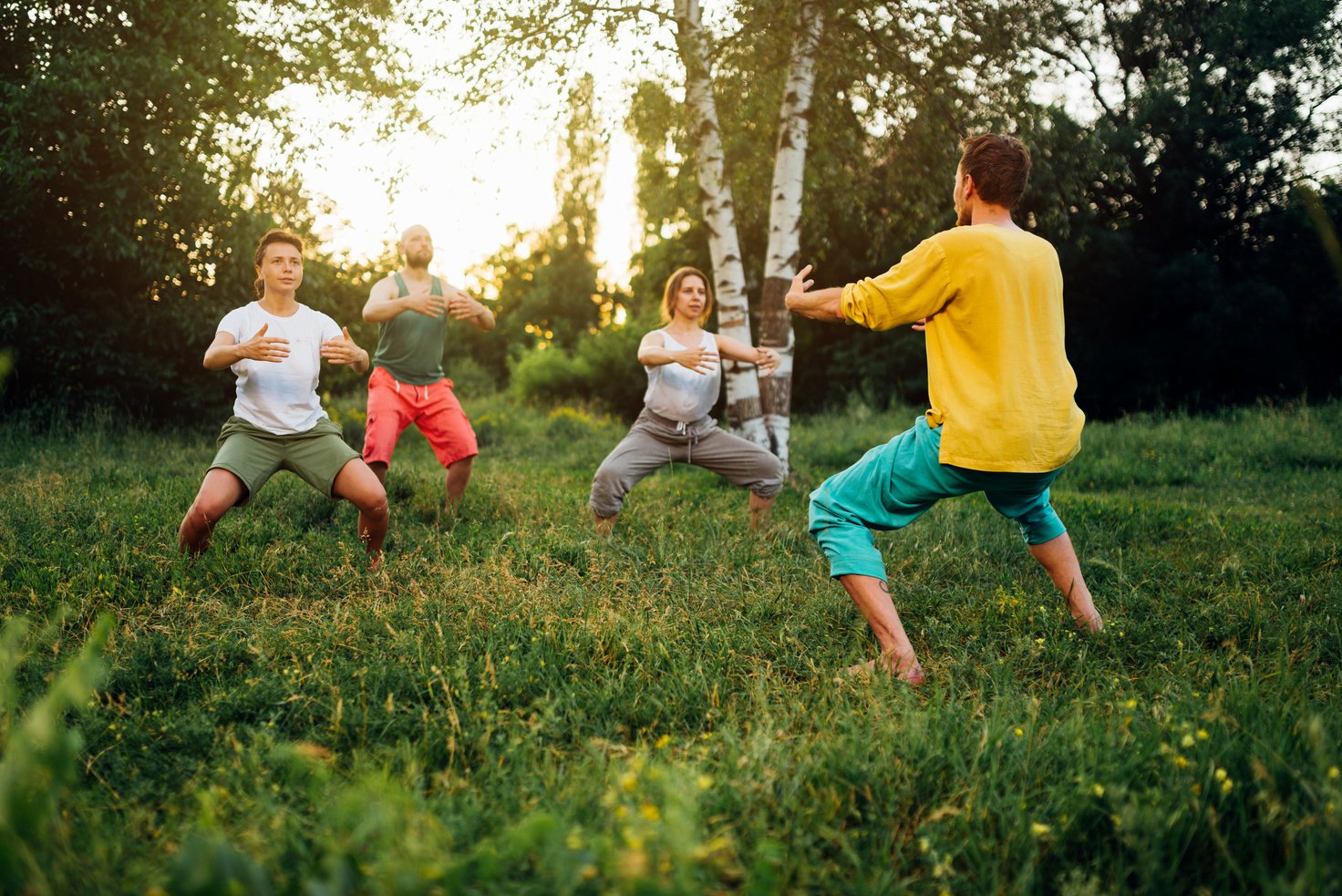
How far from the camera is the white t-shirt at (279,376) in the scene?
5074mm

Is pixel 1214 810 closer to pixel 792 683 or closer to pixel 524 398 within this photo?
pixel 792 683

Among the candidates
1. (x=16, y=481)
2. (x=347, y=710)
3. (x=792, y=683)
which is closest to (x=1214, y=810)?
(x=792, y=683)

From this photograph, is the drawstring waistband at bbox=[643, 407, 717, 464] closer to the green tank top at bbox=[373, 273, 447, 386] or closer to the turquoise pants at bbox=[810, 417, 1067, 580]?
the green tank top at bbox=[373, 273, 447, 386]

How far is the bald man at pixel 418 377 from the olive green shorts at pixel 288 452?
1.40 m

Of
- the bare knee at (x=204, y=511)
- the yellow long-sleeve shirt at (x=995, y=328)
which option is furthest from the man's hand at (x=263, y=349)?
the yellow long-sleeve shirt at (x=995, y=328)

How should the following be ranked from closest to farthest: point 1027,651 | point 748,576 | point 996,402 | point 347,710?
1. point 347,710
2. point 996,402
3. point 1027,651
4. point 748,576

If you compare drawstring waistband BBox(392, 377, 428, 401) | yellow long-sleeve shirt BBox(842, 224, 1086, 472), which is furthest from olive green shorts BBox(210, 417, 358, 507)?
yellow long-sleeve shirt BBox(842, 224, 1086, 472)

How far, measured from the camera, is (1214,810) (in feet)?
7.72

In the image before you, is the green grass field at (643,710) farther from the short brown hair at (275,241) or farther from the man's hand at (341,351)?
the short brown hair at (275,241)

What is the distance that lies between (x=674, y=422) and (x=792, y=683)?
2893mm

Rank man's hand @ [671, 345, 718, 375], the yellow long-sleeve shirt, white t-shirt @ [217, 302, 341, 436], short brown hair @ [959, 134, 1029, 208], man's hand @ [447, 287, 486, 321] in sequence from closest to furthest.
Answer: the yellow long-sleeve shirt < short brown hair @ [959, 134, 1029, 208] < white t-shirt @ [217, 302, 341, 436] < man's hand @ [671, 345, 718, 375] < man's hand @ [447, 287, 486, 321]

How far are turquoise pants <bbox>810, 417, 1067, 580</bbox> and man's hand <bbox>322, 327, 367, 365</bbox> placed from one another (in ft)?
9.75

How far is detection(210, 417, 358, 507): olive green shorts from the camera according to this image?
498 cm

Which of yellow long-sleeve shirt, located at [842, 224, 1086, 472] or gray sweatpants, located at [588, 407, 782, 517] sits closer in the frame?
yellow long-sleeve shirt, located at [842, 224, 1086, 472]
